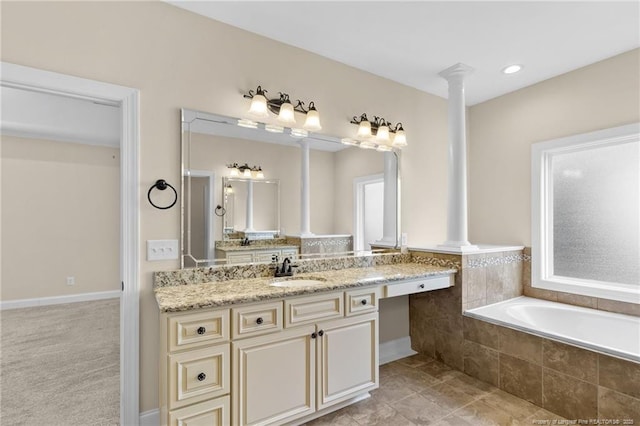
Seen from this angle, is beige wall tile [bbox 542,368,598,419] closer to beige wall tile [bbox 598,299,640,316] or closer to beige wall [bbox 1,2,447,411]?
beige wall tile [bbox 598,299,640,316]

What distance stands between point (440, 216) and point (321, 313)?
6.91 ft

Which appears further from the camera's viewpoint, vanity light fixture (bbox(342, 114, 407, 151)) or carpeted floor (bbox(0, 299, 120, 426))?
vanity light fixture (bbox(342, 114, 407, 151))

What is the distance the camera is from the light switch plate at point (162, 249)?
191 centimetres

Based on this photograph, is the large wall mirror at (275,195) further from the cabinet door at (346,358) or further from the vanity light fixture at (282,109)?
the cabinet door at (346,358)

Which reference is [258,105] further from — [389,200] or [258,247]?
[389,200]

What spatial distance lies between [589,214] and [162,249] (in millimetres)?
3606

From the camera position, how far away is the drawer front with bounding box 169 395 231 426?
1.49 metres

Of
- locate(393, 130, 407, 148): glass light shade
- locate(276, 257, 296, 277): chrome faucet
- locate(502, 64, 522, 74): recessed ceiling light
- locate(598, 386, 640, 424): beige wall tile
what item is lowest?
locate(598, 386, 640, 424): beige wall tile

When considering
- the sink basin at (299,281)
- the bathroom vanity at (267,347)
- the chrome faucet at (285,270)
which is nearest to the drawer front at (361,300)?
the bathroom vanity at (267,347)

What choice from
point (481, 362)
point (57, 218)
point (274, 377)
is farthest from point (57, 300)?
point (481, 362)

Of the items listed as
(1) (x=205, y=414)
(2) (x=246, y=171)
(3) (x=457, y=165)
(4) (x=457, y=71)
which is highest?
(4) (x=457, y=71)

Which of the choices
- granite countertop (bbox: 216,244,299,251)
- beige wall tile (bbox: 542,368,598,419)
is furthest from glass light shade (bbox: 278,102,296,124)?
beige wall tile (bbox: 542,368,598,419)

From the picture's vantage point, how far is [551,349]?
2.15 metres

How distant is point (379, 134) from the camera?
2.85 m
